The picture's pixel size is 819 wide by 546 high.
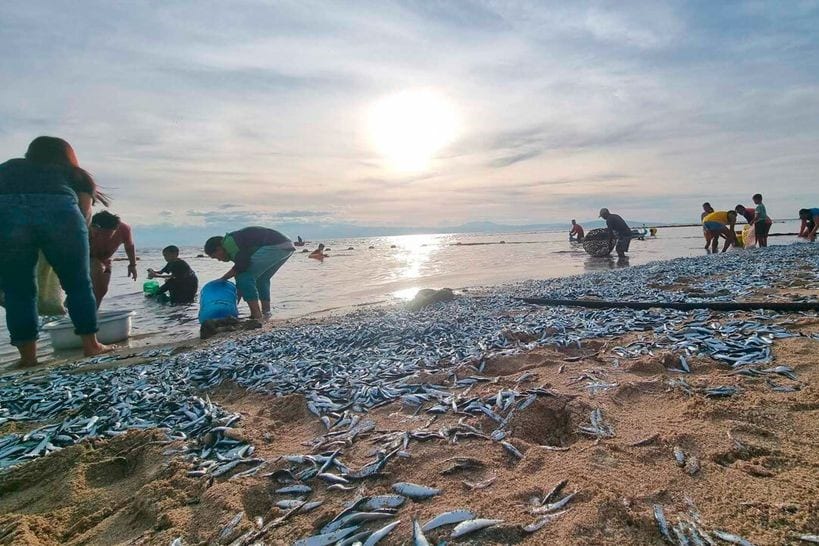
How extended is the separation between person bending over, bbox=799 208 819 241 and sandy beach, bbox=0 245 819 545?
25.4 m

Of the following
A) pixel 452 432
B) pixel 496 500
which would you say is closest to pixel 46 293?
pixel 452 432

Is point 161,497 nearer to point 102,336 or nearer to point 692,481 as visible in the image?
point 692,481

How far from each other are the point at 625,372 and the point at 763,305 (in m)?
4.30

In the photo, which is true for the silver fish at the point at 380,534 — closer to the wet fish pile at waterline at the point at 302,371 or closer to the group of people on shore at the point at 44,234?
the wet fish pile at waterline at the point at 302,371

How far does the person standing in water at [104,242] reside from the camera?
11.3 metres

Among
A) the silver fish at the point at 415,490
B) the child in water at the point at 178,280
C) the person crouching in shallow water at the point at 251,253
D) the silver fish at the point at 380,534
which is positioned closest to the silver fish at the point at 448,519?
the silver fish at the point at 380,534

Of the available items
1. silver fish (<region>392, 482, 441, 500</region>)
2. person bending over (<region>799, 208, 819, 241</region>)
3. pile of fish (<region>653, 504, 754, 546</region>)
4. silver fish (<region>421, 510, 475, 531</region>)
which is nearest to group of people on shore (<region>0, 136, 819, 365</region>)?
silver fish (<region>392, 482, 441, 500</region>)

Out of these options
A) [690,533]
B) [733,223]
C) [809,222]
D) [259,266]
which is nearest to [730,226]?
[733,223]

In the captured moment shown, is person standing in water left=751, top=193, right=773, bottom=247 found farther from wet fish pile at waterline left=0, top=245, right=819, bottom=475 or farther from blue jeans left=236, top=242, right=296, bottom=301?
blue jeans left=236, top=242, right=296, bottom=301

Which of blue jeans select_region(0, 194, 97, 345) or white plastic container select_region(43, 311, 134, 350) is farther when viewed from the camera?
white plastic container select_region(43, 311, 134, 350)

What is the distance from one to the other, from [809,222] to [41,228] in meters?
35.7

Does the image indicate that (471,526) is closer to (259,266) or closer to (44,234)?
(44,234)

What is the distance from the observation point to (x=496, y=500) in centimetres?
287

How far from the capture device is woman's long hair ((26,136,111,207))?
701 cm
